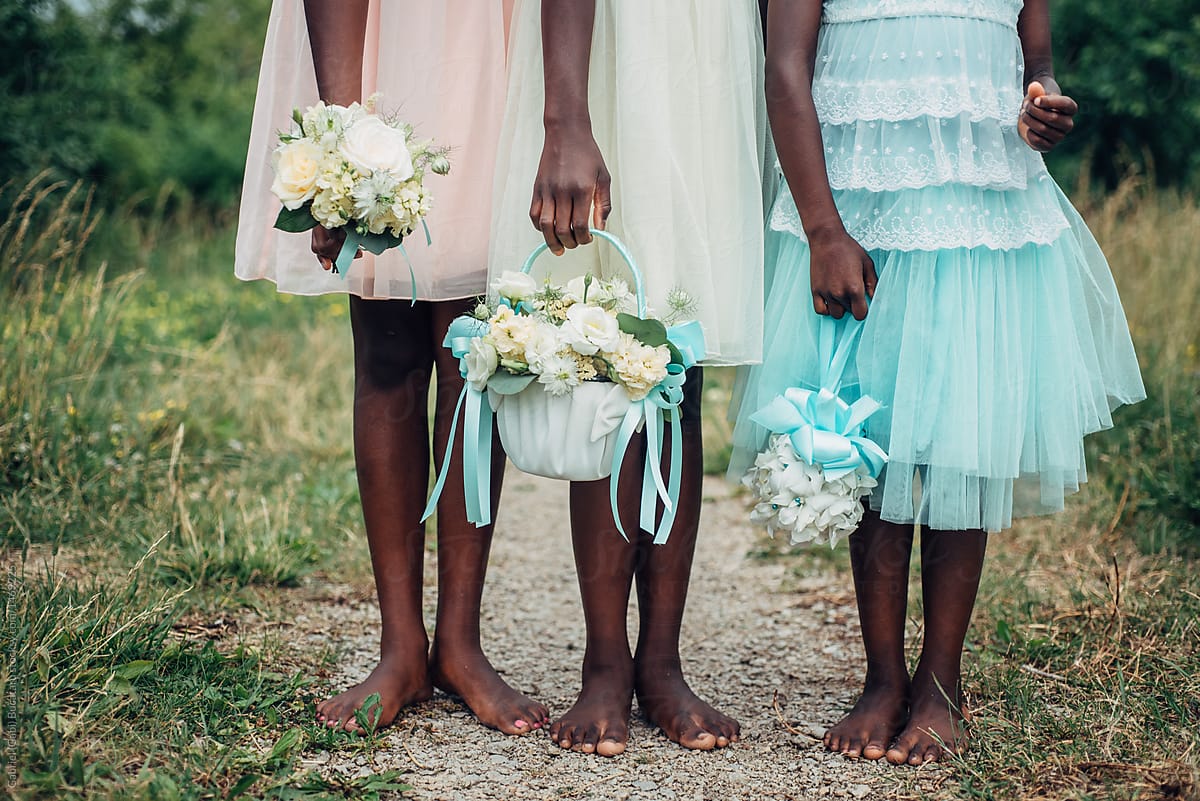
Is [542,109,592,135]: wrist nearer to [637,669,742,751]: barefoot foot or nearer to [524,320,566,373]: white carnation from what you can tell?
[524,320,566,373]: white carnation

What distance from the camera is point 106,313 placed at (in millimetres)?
3773

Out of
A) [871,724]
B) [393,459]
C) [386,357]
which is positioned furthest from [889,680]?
[386,357]

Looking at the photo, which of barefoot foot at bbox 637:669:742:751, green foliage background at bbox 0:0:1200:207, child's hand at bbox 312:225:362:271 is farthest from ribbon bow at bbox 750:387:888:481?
green foliage background at bbox 0:0:1200:207

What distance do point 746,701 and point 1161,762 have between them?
84cm

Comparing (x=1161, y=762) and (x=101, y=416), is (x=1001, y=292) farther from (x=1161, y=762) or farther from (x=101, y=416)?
(x=101, y=416)

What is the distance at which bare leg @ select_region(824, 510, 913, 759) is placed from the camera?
2.08m

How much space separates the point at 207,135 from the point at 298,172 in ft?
Result: 27.7

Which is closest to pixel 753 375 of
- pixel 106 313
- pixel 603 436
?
pixel 603 436

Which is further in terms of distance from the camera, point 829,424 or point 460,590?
point 460,590

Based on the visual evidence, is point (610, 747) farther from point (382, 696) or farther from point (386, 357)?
point (386, 357)

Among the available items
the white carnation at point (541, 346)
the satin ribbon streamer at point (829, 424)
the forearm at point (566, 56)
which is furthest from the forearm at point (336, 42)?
the satin ribbon streamer at point (829, 424)

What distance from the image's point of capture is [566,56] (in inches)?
73.5

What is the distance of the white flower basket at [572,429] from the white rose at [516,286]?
0.16m

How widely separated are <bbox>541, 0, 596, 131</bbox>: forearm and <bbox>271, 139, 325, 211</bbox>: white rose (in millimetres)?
399
